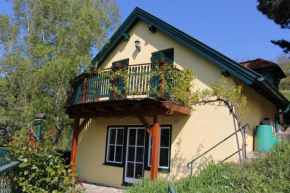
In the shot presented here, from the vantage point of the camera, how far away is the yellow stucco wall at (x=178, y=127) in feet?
26.1

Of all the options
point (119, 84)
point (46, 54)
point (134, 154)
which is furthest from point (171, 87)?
point (46, 54)

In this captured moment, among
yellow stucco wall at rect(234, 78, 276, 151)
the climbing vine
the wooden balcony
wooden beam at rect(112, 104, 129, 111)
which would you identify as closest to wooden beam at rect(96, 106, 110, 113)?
the wooden balcony

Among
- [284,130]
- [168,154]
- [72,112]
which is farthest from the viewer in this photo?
[284,130]

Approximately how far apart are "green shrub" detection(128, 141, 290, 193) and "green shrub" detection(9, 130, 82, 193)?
1897mm

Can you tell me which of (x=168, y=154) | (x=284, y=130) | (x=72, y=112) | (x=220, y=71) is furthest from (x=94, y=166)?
(x=284, y=130)

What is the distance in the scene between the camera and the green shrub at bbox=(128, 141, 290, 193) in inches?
169

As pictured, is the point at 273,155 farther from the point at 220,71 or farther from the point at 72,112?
the point at 72,112

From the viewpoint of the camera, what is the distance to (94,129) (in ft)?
36.7

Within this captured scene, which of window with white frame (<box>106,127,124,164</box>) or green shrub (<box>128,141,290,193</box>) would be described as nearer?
green shrub (<box>128,141,290,193</box>)

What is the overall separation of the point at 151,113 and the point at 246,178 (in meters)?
3.93

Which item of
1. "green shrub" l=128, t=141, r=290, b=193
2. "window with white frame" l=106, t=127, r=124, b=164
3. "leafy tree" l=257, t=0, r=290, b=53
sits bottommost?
"green shrub" l=128, t=141, r=290, b=193

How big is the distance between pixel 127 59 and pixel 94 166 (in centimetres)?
461

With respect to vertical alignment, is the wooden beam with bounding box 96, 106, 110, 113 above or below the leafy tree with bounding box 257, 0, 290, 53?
below

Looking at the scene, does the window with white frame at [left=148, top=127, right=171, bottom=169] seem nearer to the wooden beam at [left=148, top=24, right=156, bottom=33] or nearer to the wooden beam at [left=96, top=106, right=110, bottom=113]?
the wooden beam at [left=96, top=106, right=110, bottom=113]
